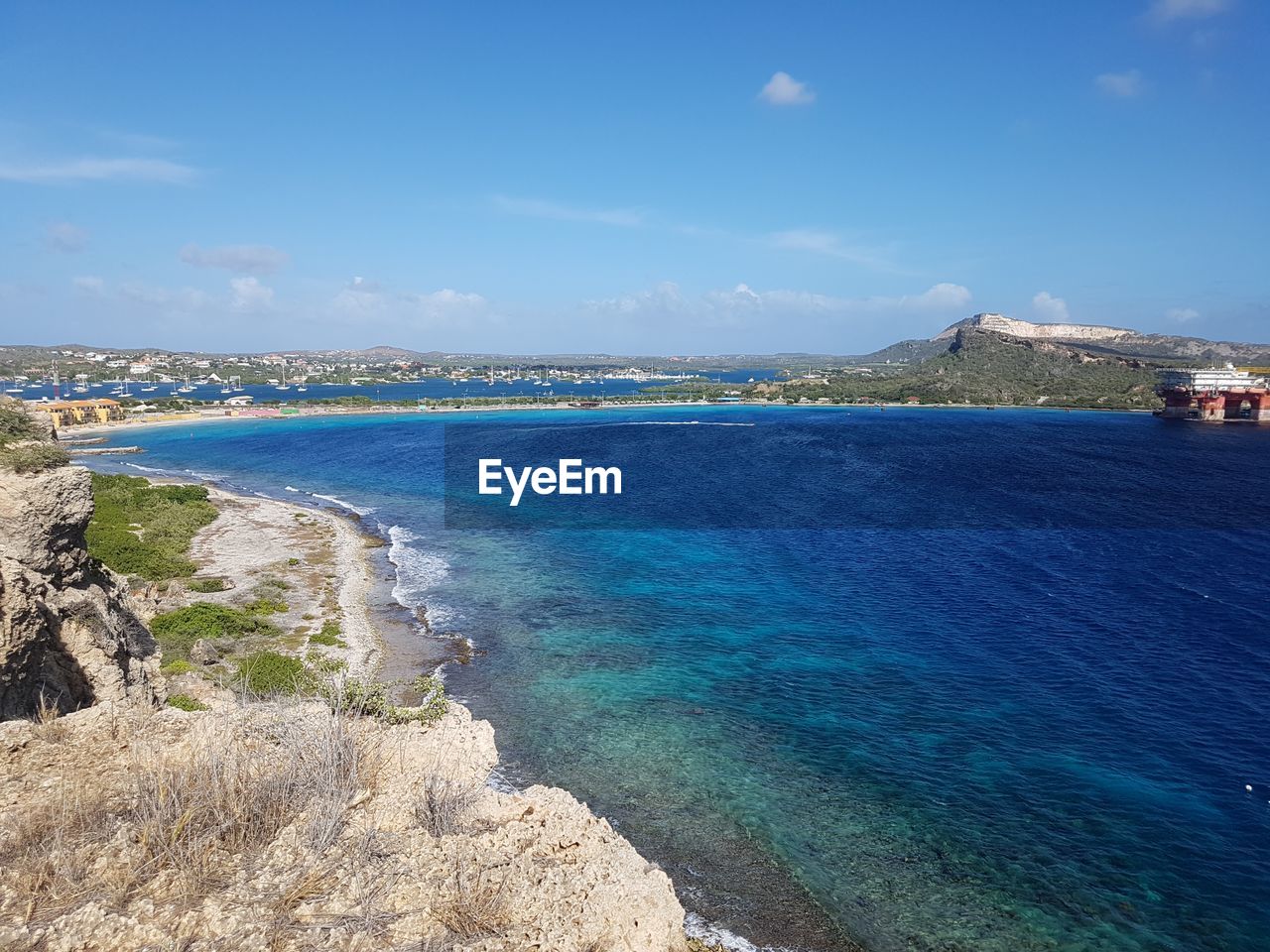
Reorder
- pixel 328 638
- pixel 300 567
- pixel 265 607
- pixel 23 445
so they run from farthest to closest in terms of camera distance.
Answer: pixel 300 567 → pixel 265 607 → pixel 328 638 → pixel 23 445

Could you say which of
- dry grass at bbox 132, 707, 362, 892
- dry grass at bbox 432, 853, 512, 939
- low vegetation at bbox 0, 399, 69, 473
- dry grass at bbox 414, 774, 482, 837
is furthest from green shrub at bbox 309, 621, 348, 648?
dry grass at bbox 432, 853, 512, 939

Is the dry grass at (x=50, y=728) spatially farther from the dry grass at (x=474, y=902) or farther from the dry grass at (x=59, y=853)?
the dry grass at (x=474, y=902)

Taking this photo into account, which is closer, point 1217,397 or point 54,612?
point 54,612

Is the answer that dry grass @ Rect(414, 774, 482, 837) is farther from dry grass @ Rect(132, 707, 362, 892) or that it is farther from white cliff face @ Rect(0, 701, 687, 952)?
dry grass @ Rect(132, 707, 362, 892)

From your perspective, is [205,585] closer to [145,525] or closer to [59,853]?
[145,525]

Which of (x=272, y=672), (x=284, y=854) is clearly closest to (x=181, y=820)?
(x=284, y=854)

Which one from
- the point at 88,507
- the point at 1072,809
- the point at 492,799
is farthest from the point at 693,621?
the point at 88,507
